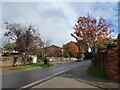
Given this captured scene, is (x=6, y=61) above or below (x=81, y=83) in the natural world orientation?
above

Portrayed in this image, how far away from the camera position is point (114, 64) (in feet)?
57.7

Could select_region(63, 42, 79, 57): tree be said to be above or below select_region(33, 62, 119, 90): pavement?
above

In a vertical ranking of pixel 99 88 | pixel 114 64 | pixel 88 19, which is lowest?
pixel 99 88

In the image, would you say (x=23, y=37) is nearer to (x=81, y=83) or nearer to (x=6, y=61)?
(x=6, y=61)

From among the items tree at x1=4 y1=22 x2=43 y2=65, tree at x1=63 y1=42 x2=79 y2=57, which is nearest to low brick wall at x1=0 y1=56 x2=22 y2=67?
tree at x1=4 y1=22 x2=43 y2=65

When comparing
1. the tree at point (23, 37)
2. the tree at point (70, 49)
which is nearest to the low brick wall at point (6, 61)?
the tree at point (23, 37)

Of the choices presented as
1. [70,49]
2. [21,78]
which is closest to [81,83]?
[21,78]

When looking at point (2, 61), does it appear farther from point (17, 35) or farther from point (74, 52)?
point (74, 52)

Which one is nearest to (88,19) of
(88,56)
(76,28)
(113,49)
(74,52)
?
(76,28)

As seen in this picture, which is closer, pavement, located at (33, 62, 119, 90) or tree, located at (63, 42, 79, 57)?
pavement, located at (33, 62, 119, 90)

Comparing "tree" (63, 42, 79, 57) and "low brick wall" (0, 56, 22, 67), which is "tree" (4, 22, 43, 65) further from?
"tree" (63, 42, 79, 57)

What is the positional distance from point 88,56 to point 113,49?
10625cm

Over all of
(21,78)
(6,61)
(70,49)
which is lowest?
(21,78)

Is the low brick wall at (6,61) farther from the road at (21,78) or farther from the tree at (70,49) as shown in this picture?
the tree at (70,49)
